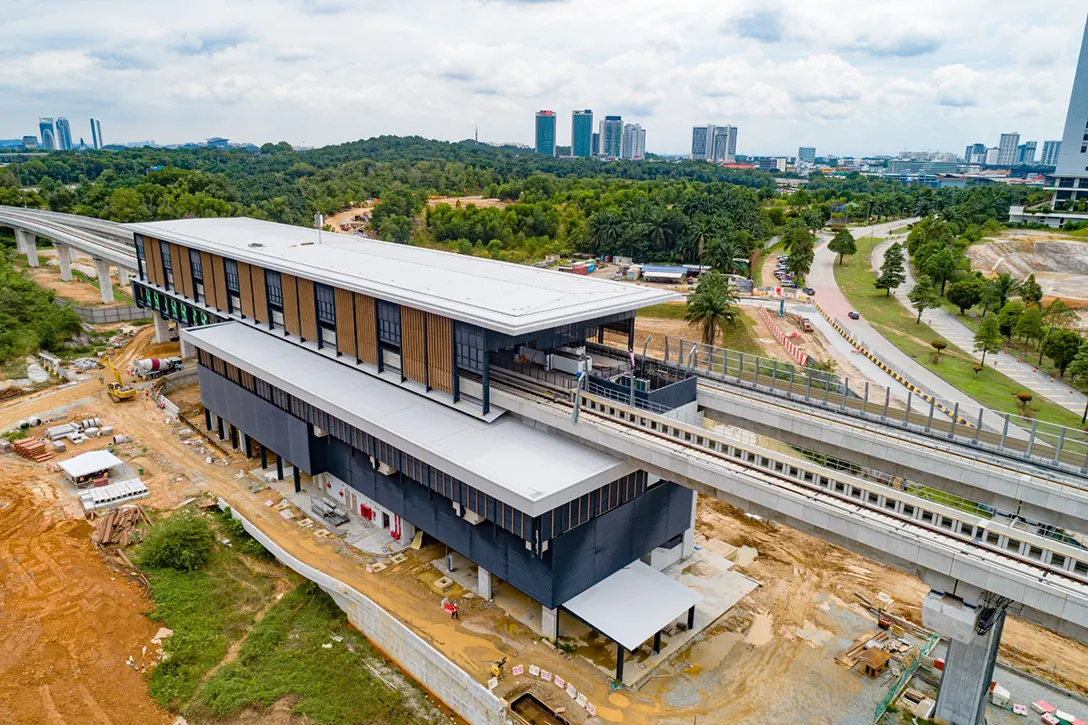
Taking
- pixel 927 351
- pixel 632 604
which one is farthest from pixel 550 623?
Answer: pixel 927 351

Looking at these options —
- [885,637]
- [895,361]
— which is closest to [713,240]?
[895,361]

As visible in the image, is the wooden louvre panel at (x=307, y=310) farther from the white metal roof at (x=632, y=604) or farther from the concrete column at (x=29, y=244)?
the concrete column at (x=29, y=244)

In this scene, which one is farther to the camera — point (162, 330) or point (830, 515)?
point (162, 330)

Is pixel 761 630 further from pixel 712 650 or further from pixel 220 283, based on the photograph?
pixel 220 283

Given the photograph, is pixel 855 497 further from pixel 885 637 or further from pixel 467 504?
pixel 467 504

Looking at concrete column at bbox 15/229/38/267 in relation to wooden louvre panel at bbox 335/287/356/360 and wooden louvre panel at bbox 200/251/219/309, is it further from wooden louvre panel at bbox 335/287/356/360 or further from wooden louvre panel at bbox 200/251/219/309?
wooden louvre panel at bbox 335/287/356/360
